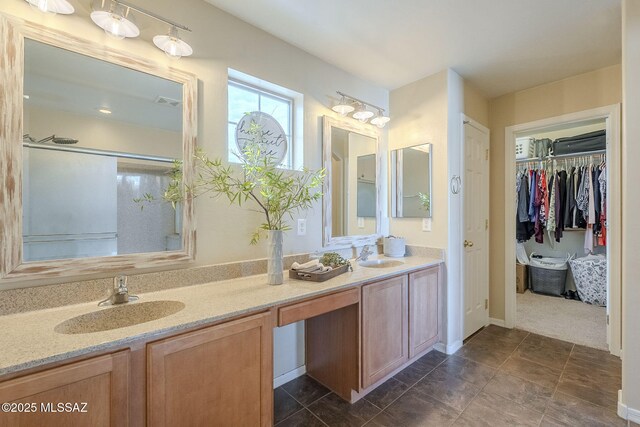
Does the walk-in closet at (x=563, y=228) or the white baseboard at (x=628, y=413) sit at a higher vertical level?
the walk-in closet at (x=563, y=228)

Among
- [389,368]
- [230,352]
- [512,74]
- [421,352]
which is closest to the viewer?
[230,352]

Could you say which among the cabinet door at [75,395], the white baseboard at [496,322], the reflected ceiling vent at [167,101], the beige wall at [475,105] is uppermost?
the beige wall at [475,105]

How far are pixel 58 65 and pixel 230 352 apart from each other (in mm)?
1508

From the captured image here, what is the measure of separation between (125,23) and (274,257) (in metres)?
1.38

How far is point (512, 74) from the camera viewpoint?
8.40 feet

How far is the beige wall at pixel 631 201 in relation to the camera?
161 cm

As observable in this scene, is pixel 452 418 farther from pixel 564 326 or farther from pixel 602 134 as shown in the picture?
pixel 602 134

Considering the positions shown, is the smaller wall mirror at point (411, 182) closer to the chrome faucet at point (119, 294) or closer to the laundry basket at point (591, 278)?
the chrome faucet at point (119, 294)

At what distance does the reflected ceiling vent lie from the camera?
154 cm

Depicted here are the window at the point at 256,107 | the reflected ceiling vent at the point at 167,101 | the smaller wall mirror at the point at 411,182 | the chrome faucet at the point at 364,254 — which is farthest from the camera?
the smaller wall mirror at the point at 411,182

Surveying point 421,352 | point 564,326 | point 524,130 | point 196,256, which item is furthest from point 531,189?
point 196,256

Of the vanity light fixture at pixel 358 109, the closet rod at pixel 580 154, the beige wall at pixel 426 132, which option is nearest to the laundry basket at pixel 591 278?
the closet rod at pixel 580 154

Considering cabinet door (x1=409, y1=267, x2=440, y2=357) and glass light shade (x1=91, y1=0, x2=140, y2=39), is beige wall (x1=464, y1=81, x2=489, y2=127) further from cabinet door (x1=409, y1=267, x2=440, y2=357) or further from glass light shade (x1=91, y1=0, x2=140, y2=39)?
glass light shade (x1=91, y1=0, x2=140, y2=39)

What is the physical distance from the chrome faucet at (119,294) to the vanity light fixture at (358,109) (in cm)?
189
